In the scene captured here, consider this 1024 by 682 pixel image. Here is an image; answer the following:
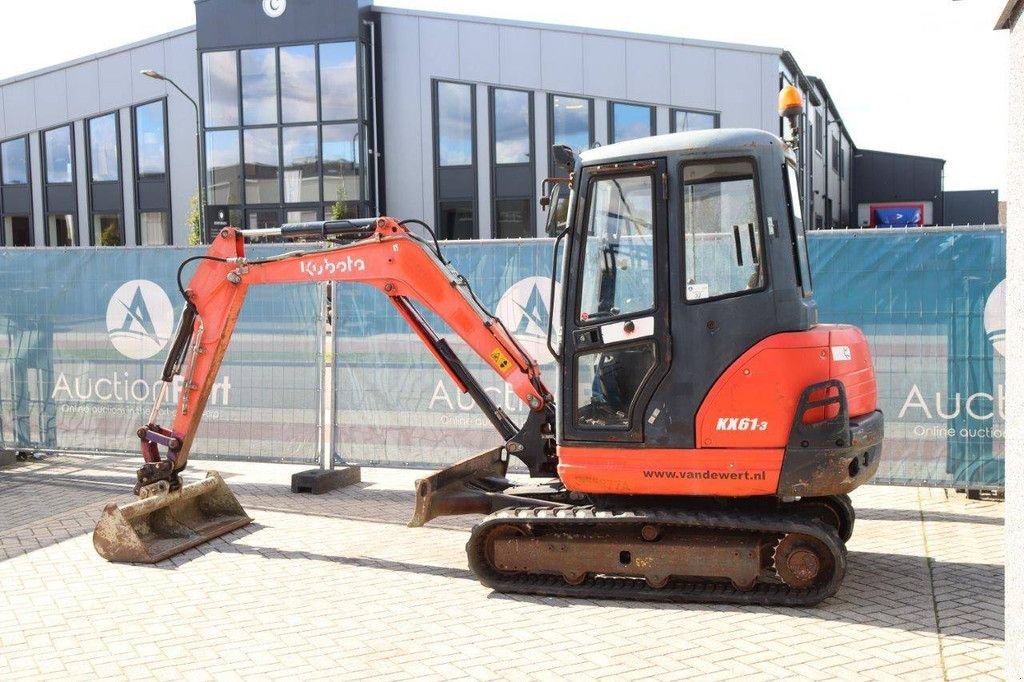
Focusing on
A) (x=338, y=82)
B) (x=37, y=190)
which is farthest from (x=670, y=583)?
(x=37, y=190)

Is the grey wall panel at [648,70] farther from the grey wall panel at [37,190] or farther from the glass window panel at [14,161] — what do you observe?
the glass window panel at [14,161]

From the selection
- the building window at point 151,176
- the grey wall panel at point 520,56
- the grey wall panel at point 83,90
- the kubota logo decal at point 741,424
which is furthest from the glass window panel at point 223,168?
the kubota logo decal at point 741,424

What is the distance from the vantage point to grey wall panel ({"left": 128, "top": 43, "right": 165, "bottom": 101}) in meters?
34.6

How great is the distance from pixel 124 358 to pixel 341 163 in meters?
22.0

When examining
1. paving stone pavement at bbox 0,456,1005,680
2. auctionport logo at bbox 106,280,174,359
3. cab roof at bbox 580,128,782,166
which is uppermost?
cab roof at bbox 580,128,782,166

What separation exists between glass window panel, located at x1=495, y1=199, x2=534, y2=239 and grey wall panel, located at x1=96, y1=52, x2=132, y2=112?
1352 centimetres

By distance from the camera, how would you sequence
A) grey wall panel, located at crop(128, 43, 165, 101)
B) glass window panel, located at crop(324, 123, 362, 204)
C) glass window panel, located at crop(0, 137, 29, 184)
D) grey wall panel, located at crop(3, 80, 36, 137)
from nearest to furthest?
glass window panel, located at crop(324, 123, 362, 204), grey wall panel, located at crop(128, 43, 165, 101), grey wall panel, located at crop(3, 80, 36, 137), glass window panel, located at crop(0, 137, 29, 184)

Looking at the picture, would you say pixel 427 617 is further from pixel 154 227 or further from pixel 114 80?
pixel 114 80

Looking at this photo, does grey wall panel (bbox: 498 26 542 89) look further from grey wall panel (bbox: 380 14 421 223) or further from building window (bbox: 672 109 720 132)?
building window (bbox: 672 109 720 132)

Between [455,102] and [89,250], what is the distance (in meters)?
22.0

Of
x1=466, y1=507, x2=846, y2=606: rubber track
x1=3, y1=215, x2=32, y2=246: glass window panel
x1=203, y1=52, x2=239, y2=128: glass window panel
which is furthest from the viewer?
x1=3, y1=215, x2=32, y2=246: glass window panel

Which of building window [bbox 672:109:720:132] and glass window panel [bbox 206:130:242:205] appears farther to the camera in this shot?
glass window panel [bbox 206:130:242:205]

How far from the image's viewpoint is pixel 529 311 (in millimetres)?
10023

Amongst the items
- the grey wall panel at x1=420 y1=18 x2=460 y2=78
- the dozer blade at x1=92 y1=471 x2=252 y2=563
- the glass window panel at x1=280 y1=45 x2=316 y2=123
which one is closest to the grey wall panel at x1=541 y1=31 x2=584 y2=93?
the grey wall panel at x1=420 y1=18 x2=460 y2=78
